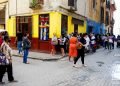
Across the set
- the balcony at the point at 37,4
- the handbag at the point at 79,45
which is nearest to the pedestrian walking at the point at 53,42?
the balcony at the point at 37,4

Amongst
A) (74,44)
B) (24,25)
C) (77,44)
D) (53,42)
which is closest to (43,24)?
(24,25)

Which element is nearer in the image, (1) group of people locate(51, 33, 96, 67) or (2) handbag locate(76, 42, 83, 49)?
(2) handbag locate(76, 42, 83, 49)

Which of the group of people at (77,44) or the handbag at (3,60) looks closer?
the handbag at (3,60)

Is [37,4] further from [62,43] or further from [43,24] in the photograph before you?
[62,43]

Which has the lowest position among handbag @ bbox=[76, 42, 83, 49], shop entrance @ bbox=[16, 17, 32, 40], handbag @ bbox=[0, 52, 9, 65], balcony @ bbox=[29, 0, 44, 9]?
handbag @ bbox=[0, 52, 9, 65]

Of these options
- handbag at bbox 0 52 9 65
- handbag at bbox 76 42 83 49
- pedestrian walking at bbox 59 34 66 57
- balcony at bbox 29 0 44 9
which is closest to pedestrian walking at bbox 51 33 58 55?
pedestrian walking at bbox 59 34 66 57

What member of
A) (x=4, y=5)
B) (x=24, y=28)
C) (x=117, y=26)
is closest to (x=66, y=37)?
(x=24, y=28)

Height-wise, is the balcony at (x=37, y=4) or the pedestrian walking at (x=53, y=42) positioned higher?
the balcony at (x=37, y=4)

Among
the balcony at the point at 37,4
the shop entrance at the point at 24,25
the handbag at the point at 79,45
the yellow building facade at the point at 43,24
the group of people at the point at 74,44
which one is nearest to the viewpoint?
the handbag at the point at 79,45

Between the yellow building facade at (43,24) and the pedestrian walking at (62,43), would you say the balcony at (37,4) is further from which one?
the pedestrian walking at (62,43)

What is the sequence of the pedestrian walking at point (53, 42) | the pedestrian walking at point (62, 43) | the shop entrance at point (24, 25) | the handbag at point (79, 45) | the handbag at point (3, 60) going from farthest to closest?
the shop entrance at point (24, 25), the pedestrian walking at point (53, 42), the pedestrian walking at point (62, 43), the handbag at point (79, 45), the handbag at point (3, 60)

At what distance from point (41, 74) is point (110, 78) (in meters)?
2.85

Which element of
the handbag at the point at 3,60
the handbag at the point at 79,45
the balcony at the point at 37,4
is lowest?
the handbag at the point at 3,60

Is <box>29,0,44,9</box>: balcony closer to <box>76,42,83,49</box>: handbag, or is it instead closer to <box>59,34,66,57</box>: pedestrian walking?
<box>59,34,66,57</box>: pedestrian walking
